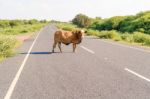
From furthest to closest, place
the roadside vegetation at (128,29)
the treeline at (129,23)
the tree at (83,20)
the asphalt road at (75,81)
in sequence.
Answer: the tree at (83,20)
the treeline at (129,23)
the roadside vegetation at (128,29)
the asphalt road at (75,81)

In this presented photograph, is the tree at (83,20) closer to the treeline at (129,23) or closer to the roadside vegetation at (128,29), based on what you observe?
the treeline at (129,23)

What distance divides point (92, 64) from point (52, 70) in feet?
6.81

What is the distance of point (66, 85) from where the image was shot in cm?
880

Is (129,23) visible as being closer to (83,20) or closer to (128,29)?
(128,29)

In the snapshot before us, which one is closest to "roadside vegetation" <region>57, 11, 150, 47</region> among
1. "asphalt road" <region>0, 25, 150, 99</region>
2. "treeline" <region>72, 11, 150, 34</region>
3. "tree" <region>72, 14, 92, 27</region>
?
"treeline" <region>72, 11, 150, 34</region>

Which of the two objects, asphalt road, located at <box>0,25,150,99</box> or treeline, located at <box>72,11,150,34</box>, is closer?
asphalt road, located at <box>0,25,150,99</box>

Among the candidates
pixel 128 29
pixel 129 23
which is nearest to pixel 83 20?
pixel 129 23

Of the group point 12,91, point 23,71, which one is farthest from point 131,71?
point 12,91

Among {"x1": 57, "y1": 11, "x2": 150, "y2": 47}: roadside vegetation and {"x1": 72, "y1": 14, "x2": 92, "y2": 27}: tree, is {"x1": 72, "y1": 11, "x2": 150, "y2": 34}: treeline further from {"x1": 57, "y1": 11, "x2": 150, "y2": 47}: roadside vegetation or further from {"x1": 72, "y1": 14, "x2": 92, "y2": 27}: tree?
{"x1": 72, "y1": 14, "x2": 92, "y2": 27}: tree

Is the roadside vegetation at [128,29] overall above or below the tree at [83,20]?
above

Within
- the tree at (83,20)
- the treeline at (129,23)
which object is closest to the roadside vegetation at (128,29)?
the treeline at (129,23)

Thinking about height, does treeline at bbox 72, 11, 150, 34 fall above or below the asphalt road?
below

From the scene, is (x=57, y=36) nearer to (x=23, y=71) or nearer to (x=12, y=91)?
(x=23, y=71)

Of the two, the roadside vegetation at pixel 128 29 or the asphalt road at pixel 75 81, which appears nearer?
the asphalt road at pixel 75 81
